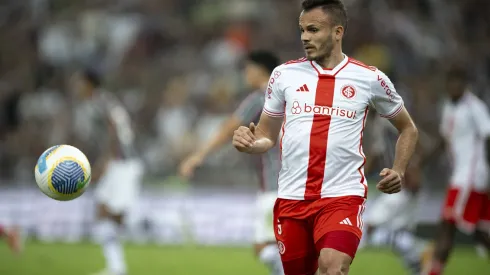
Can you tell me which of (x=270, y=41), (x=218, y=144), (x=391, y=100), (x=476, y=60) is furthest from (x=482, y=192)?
(x=270, y=41)

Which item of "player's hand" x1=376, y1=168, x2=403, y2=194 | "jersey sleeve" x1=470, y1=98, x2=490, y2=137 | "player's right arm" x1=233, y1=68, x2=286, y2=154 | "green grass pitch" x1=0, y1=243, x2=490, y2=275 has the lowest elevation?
"green grass pitch" x1=0, y1=243, x2=490, y2=275

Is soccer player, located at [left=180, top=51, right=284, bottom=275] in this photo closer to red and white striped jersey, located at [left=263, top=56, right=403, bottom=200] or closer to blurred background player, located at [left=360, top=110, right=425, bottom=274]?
red and white striped jersey, located at [left=263, top=56, right=403, bottom=200]

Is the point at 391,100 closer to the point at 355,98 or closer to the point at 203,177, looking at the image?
the point at 355,98

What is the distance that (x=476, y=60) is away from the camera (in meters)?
16.5

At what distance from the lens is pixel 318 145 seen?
574cm

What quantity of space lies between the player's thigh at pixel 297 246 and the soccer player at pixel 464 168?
4.16m

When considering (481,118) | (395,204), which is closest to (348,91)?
(481,118)

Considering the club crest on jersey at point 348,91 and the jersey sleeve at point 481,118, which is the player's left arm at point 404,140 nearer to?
the club crest on jersey at point 348,91

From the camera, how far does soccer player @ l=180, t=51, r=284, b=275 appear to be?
316 inches

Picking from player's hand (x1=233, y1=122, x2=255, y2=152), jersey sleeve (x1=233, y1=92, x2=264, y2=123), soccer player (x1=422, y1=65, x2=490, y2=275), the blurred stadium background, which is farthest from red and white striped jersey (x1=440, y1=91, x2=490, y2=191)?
player's hand (x1=233, y1=122, x2=255, y2=152)

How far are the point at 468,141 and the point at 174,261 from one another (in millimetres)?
4922

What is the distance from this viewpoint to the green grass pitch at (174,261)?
36.8 ft

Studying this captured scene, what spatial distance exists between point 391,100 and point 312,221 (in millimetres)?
1008

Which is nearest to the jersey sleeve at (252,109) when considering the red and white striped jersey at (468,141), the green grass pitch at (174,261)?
the red and white striped jersey at (468,141)
